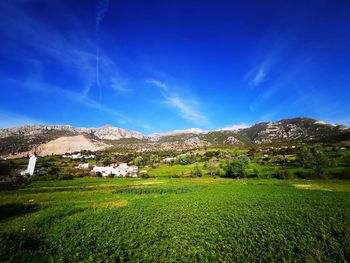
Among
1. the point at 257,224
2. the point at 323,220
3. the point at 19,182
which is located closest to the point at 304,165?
the point at 323,220

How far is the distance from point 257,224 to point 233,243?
7103 millimetres

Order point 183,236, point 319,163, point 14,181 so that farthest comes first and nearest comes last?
point 319,163 → point 14,181 → point 183,236

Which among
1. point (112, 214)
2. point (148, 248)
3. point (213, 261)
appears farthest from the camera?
point (112, 214)

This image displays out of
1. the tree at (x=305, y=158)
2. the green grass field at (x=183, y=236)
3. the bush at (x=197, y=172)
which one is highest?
the tree at (x=305, y=158)

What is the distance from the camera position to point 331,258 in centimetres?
1432

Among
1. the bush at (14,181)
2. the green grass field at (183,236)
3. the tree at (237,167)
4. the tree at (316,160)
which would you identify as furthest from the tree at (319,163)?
the bush at (14,181)

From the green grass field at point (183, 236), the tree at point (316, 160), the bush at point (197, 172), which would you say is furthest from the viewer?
the bush at point (197, 172)

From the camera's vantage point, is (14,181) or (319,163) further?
(319,163)

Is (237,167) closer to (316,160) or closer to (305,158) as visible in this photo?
(305,158)

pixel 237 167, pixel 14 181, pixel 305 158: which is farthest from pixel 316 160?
pixel 14 181

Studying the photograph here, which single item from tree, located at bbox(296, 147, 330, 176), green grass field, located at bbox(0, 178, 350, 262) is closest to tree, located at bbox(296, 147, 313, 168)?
tree, located at bbox(296, 147, 330, 176)

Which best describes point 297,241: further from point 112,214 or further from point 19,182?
point 19,182

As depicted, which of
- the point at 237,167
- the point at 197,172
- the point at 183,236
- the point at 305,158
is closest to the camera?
the point at 183,236

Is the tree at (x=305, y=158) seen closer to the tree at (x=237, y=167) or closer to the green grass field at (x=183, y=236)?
the tree at (x=237, y=167)
